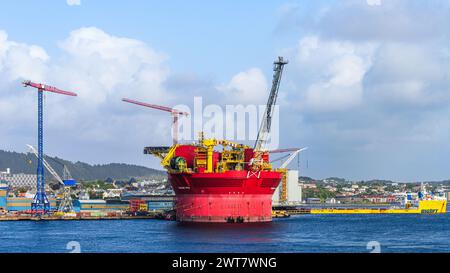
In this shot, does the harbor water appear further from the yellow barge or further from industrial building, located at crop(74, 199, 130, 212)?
the yellow barge

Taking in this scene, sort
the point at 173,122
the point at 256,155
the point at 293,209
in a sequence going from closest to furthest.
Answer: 1. the point at 256,155
2. the point at 173,122
3. the point at 293,209

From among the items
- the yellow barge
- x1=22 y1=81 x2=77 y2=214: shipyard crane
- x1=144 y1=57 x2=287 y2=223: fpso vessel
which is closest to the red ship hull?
x1=144 y1=57 x2=287 y2=223: fpso vessel

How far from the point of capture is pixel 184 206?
88750 mm

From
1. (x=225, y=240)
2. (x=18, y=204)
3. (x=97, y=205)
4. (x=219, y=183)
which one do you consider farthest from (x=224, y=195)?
(x=18, y=204)

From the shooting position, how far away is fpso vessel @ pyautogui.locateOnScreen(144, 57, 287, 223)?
84.5 metres

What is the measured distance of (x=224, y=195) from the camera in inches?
3334

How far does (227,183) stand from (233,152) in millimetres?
6416

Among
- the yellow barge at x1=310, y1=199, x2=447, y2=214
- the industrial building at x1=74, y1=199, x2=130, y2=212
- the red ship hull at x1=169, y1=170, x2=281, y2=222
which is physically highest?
the red ship hull at x1=169, y1=170, x2=281, y2=222

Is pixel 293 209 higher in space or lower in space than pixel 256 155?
lower
